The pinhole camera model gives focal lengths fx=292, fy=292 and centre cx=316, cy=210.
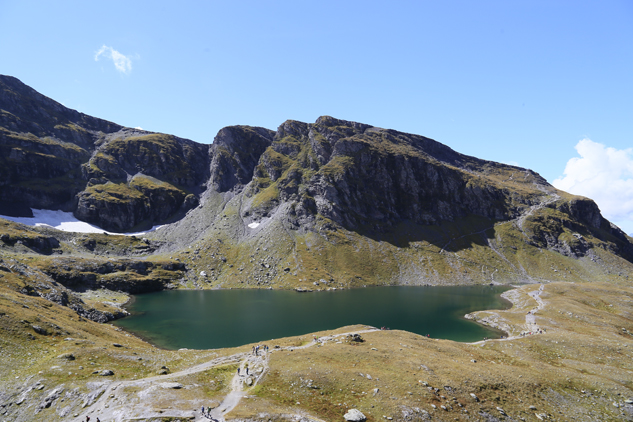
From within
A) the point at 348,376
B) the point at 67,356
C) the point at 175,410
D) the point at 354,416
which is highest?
the point at 354,416

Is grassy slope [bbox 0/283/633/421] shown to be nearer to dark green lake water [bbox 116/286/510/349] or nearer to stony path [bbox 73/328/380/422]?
stony path [bbox 73/328/380/422]

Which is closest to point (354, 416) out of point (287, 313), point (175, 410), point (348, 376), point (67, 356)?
point (348, 376)

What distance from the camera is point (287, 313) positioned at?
321 ft

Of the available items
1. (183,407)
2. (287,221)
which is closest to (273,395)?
(183,407)

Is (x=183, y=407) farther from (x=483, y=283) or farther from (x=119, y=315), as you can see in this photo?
(x=483, y=283)

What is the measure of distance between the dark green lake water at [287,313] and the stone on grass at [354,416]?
151 ft

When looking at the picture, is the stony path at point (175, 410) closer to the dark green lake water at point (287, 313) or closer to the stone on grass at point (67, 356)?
the stone on grass at point (67, 356)

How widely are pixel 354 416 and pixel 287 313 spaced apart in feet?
240

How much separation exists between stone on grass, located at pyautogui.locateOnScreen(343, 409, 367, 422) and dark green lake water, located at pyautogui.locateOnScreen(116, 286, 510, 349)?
46013 millimetres

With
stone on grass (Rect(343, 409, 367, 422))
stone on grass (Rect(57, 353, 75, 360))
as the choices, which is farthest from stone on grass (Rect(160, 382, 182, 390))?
stone on grass (Rect(343, 409, 367, 422))

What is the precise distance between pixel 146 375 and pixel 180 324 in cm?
5430

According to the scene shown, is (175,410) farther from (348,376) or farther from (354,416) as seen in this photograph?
(348,376)

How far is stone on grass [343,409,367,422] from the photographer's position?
27.2m

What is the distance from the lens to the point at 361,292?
139375mm
